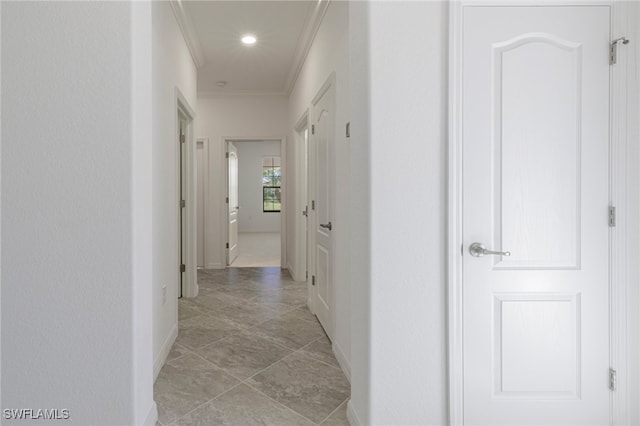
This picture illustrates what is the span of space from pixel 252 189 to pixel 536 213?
1098 cm

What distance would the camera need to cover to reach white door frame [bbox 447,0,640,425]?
163cm

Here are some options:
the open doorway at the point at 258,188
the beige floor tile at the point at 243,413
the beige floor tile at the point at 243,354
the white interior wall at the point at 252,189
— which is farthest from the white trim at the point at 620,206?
the white interior wall at the point at 252,189

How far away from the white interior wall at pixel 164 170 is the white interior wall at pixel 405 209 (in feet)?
5.09

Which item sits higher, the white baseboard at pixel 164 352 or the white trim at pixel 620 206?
the white trim at pixel 620 206

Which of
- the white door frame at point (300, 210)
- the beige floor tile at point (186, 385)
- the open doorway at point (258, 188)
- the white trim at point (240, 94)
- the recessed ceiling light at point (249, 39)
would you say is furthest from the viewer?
the open doorway at point (258, 188)

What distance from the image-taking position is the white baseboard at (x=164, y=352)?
2398 mm

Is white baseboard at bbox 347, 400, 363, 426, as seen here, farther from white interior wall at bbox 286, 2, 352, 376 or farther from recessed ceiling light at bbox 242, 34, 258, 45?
recessed ceiling light at bbox 242, 34, 258, 45

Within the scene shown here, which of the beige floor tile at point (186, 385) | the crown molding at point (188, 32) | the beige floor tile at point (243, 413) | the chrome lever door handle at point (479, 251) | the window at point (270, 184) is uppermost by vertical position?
the crown molding at point (188, 32)

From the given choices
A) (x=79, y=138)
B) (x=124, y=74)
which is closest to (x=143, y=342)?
(x=79, y=138)

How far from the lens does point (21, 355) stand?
161 centimetres

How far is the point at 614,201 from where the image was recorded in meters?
1.65

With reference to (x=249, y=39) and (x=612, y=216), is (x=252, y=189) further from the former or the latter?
(x=612, y=216)

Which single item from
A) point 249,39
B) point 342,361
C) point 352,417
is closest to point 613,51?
point 352,417

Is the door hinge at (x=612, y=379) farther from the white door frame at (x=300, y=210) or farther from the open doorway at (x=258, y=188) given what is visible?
the open doorway at (x=258, y=188)
